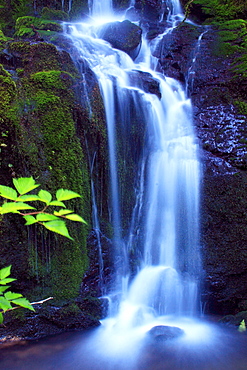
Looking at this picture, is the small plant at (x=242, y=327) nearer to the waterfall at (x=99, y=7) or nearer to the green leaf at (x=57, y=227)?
the green leaf at (x=57, y=227)

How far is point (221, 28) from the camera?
1003 centimetres

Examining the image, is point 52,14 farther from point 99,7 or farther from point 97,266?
point 97,266

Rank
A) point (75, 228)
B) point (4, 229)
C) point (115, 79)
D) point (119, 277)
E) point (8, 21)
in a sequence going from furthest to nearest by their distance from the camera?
point (8, 21)
point (115, 79)
point (119, 277)
point (75, 228)
point (4, 229)

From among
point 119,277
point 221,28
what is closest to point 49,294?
point 119,277

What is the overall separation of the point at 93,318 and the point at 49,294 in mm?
854

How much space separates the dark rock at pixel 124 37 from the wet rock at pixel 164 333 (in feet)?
27.3

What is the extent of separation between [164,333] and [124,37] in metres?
9.18

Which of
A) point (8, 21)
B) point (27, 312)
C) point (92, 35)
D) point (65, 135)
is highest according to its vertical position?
point (8, 21)

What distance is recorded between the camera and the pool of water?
351cm

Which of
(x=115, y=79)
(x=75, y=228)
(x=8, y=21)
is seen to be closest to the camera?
(x=75, y=228)

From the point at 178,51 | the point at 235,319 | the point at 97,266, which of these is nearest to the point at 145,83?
the point at 178,51

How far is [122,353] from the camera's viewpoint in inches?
150

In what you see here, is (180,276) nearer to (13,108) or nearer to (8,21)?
(13,108)

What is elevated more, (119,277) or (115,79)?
(115,79)
